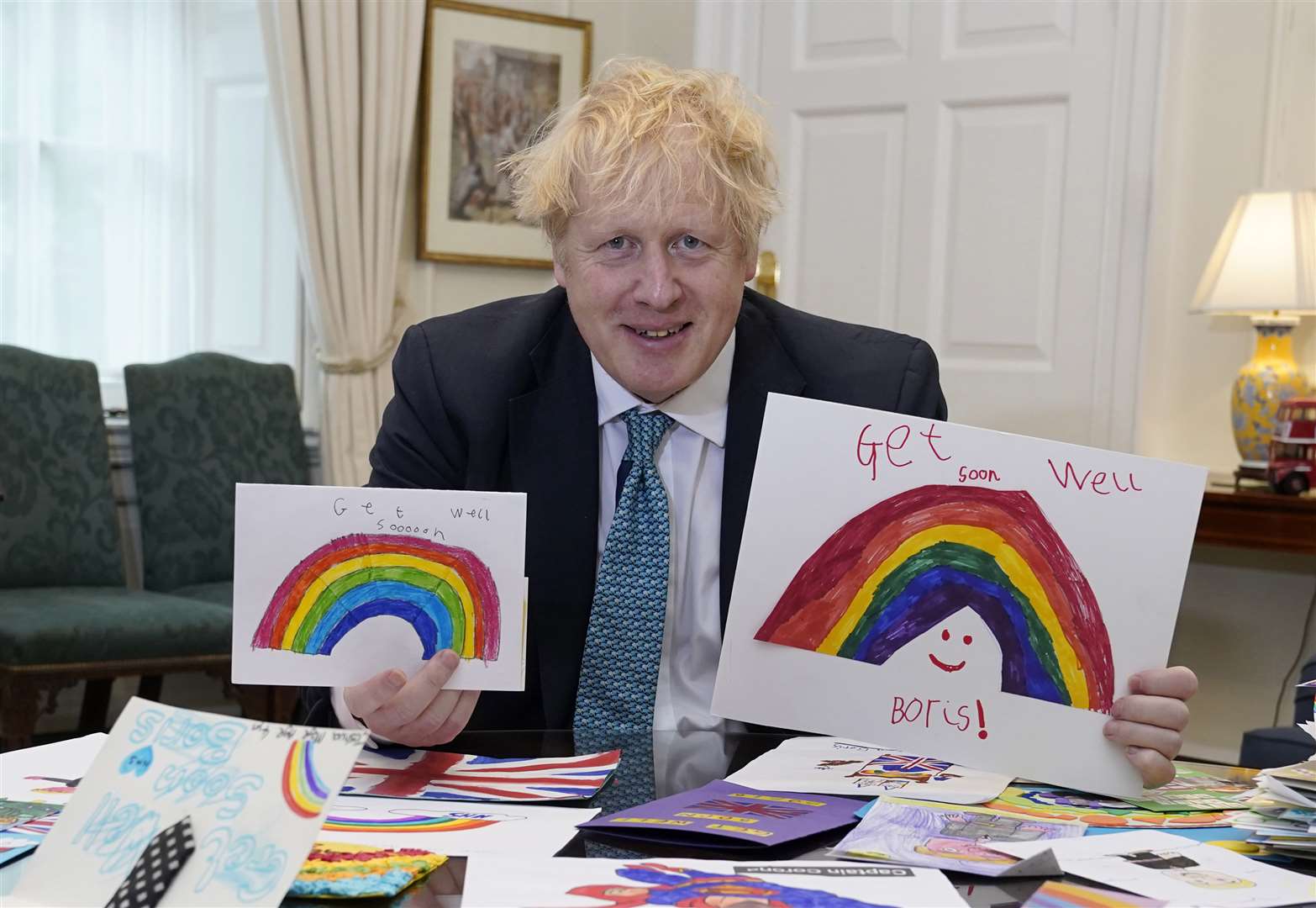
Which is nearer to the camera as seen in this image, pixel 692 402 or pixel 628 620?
pixel 628 620

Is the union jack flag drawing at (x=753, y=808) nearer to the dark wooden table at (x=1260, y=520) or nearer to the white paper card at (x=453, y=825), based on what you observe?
the white paper card at (x=453, y=825)

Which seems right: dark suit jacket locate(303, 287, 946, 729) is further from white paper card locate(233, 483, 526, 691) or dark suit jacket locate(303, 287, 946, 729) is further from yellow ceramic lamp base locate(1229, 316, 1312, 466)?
yellow ceramic lamp base locate(1229, 316, 1312, 466)

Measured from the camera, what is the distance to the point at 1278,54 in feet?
11.8

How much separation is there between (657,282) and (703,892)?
82cm

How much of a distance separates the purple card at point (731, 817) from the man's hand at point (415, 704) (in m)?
0.22

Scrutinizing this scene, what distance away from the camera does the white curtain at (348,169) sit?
13.6ft

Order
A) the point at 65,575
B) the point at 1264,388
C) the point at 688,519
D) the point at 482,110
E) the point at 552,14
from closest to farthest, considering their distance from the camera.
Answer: the point at 688,519
the point at 1264,388
the point at 65,575
the point at 482,110
the point at 552,14

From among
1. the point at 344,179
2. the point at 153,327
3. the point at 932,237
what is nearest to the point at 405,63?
the point at 344,179

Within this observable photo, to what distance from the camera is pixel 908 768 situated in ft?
4.51

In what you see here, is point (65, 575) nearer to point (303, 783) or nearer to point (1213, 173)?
point (303, 783)

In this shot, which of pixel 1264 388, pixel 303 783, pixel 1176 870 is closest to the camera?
pixel 303 783

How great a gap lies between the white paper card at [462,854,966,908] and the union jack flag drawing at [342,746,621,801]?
20 cm

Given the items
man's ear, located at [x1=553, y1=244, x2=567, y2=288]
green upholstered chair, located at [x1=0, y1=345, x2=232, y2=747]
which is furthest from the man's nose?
green upholstered chair, located at [x1=0, y1=345, x2=232, y2=747]

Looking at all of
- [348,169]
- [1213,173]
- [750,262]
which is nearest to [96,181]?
[348,169]
